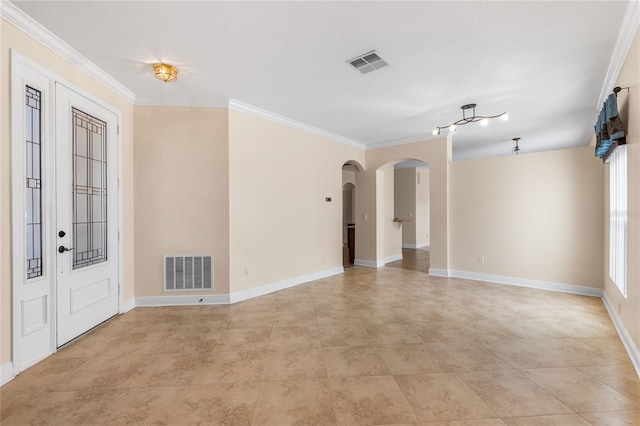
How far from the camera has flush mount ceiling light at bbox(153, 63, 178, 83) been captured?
3.17 metres

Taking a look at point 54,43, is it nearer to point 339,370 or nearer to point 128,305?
point 128,305

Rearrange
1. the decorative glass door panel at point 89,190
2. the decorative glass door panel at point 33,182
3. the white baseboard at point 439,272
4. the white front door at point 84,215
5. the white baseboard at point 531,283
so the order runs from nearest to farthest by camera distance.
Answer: the decorative glass door panel at point 33,182
the white front door at point 84,215
the decorative glass door panel at point 89,190
the white baseboard at point 531,283
the white baseboard at point 439,272

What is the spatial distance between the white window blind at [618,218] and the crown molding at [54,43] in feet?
19.0

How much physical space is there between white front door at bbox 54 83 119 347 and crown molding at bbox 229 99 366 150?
1.64 meters

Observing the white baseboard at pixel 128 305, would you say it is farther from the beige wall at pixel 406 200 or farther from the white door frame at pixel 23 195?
the beige wall at pixel 406 200

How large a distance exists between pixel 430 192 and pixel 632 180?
3.54 m

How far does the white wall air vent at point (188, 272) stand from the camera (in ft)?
13.6

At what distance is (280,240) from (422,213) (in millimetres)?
7172

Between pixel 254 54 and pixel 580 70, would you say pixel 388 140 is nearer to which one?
pixel 580 70

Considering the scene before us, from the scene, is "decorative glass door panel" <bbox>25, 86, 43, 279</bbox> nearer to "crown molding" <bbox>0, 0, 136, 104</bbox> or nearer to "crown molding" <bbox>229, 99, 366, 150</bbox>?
"crown molding" <bbox>0, 0, 136, 104</bbox>

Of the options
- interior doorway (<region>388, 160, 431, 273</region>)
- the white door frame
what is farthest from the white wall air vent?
interior doorway (<region>388, 160, 431, 273</region>)

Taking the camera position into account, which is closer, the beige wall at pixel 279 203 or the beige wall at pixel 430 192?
the beige wall at pixel 279 203

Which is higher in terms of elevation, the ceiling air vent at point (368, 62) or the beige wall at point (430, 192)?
the ceiling air vent at point (368, 62)

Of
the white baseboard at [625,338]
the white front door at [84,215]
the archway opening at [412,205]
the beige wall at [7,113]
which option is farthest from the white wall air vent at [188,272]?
the archway opening at [412,205]
